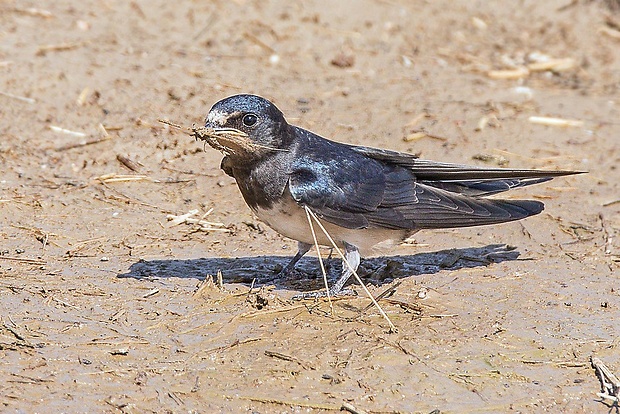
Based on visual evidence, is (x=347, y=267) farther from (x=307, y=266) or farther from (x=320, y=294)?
(x=307, y=266)

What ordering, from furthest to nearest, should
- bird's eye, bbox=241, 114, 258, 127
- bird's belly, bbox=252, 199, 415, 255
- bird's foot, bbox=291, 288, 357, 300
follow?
bird's foot, bbox=291, 288, 357, 300, bird's belly, bbox=252, 199, 415, 255, bird's eye, bbox=241, 114, 258, 127

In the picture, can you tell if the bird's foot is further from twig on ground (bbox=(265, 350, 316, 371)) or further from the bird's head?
the bird's head

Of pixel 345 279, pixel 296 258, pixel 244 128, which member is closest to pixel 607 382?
pixel 345 279

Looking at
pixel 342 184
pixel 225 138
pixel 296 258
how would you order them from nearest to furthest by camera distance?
pixel 225 138 < pixel 342 184 < pixel 296 258

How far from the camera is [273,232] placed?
22.4ft

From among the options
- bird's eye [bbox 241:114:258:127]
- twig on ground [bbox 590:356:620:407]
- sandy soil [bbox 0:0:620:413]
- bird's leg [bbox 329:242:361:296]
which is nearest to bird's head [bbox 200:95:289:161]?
bird's eye [bbox 241:114:258:127]

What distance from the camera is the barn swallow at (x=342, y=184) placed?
5.35 m

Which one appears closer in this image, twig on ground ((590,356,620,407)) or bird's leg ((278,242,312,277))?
twig on ground ((590,356,620,407))

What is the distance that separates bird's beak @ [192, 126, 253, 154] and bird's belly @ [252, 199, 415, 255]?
0.36 metres

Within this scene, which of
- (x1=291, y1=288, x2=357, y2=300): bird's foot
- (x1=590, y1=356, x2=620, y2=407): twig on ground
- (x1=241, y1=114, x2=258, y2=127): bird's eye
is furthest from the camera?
(x1=291, y1=288, x2=357, y2=300): bird's foot

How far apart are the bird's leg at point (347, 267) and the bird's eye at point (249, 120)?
91cm

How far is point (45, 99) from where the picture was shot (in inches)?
323

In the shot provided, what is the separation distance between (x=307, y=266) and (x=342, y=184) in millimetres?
868

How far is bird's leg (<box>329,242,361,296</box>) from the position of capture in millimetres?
5637
